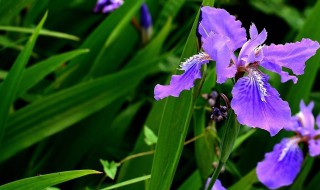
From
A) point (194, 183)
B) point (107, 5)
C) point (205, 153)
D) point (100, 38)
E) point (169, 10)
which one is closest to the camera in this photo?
point (205, 153)

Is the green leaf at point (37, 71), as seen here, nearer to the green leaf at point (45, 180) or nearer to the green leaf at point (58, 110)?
the green leaf at point (58, 110)

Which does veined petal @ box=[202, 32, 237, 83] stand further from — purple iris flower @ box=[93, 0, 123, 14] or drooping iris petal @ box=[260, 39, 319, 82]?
purple iris flower @ box=[93, 0, 123, 14]

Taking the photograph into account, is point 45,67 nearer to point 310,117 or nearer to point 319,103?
point 310,117

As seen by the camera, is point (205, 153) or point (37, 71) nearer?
point (205, 153)

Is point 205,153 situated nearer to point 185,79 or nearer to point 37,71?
point 185,79

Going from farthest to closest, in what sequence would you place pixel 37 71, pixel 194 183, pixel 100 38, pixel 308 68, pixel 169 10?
pixel 169 10 → pixel 100 38 → pixel 308 68 → pixel 37 71 → pixel 194 183

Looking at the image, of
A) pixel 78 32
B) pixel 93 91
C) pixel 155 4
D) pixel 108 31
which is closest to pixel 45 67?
pixel 93 91

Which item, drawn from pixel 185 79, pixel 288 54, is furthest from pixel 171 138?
pixel 288 54
